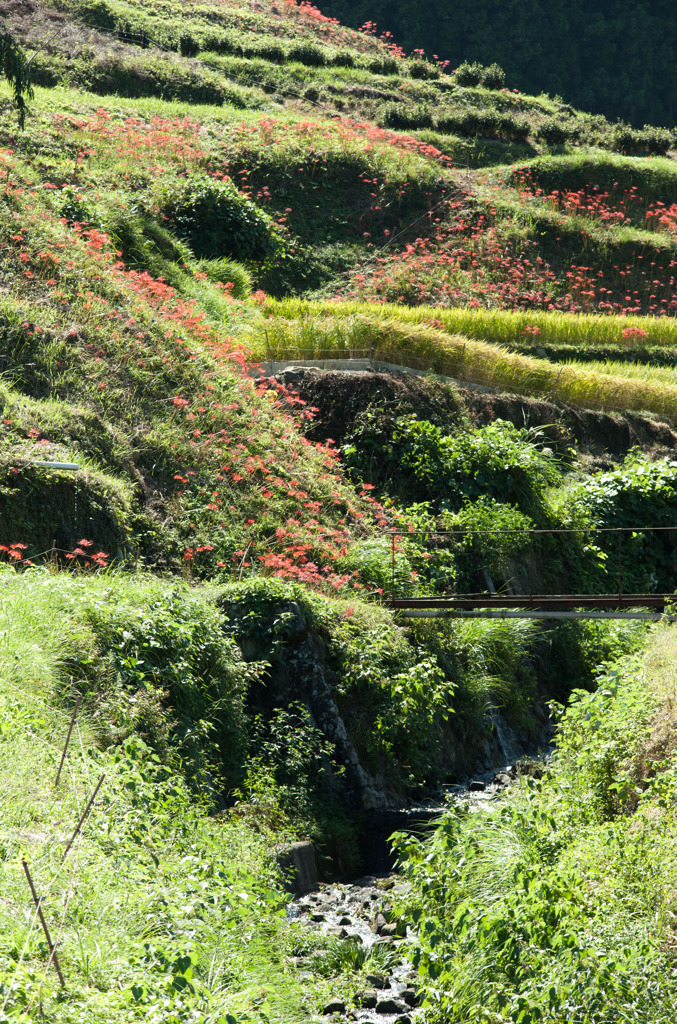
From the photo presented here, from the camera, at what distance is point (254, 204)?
2000 cm

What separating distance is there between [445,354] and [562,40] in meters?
38.3

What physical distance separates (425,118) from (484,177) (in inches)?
157

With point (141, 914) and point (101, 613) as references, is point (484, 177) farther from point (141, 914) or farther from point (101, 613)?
point (141, 914)

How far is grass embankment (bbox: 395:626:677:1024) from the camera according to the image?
16.8 ft

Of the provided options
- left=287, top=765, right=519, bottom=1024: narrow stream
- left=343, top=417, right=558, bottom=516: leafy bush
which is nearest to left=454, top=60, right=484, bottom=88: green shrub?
left=343, top=417, right=558, bottom=516: leafy bush

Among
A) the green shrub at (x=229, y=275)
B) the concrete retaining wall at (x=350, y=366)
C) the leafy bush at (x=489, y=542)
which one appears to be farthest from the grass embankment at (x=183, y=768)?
the green shrub at (x=229, y=275)

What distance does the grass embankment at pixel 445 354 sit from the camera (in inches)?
612

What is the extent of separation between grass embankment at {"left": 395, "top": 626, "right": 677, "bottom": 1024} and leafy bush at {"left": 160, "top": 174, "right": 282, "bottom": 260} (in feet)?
43.4

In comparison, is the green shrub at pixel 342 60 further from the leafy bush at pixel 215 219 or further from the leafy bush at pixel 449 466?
the leafy bush at pixel 449 466

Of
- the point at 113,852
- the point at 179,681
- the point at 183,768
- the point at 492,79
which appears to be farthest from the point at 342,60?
the point at 113,852

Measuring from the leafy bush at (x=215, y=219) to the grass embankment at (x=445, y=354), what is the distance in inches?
108

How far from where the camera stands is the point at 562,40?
47.3 metres

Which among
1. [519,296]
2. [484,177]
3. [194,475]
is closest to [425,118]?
[484,177]

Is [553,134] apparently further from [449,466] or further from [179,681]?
[179,681]
